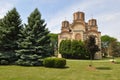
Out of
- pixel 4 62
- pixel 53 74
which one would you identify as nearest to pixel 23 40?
pixel 4 62

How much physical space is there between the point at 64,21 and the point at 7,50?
37.6m

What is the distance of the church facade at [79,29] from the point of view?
57688 mm

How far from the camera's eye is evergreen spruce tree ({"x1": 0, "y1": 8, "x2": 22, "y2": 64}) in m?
27.7

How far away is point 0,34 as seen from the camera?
28.1 meters

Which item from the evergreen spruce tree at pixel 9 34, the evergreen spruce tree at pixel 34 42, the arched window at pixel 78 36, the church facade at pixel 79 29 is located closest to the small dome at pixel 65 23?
the church facade at pixel 79 29

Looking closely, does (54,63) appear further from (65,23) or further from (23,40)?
(65,23)

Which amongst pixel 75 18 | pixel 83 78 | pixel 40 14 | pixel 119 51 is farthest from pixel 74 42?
pixel 83 78

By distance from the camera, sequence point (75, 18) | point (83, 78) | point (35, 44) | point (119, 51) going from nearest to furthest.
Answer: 1. point (83, 78)
2. point (35, 44)
3. point (119, 51)
4. point (75, 18)

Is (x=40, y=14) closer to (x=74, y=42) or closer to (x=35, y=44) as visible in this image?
(x=35, y=44)

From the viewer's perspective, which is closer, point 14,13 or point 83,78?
point 83,78

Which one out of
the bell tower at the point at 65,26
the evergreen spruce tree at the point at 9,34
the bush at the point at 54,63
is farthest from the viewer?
the bell tower at the point at 65,26

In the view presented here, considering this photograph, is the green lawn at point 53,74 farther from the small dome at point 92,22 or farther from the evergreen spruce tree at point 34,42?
the small dome at point 92,22

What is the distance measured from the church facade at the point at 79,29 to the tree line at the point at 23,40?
97.3 ft

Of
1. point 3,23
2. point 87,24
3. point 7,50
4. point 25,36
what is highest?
point 87,24
